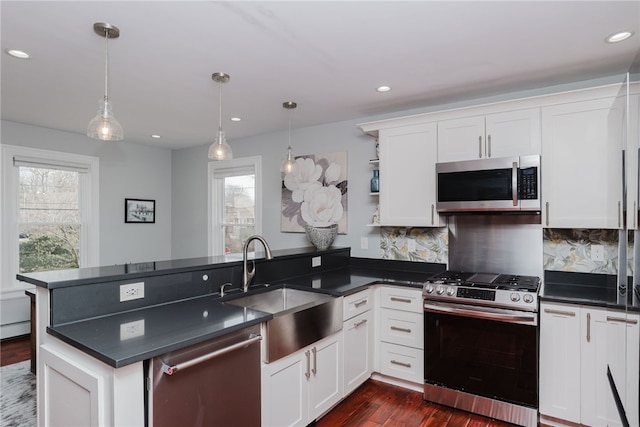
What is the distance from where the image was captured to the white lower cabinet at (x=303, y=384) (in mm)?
1978

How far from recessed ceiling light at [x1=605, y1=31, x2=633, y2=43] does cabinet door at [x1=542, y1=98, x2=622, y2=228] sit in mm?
408

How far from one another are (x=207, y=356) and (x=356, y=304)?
1.45 meters

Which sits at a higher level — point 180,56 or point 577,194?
point 180,56

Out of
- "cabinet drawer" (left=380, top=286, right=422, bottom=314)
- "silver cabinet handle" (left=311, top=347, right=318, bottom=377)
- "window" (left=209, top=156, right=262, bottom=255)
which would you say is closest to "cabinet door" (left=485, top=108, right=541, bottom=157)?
"cabinet drawer" (left=380, top=286, right=422, bottom=314)

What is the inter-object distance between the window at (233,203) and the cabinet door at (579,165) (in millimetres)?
3166

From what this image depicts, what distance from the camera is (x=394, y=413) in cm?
259

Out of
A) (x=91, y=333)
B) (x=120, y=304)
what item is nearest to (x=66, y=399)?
(x=91, y=333)

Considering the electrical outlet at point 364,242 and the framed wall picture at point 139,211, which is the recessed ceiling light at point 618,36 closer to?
the electrical outlet at point 364,242

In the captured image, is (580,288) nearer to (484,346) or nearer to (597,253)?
(597,253)

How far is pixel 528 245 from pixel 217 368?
2.56m

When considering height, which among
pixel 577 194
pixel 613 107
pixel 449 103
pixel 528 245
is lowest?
pixel 528 245

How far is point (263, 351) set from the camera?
76.0 inches

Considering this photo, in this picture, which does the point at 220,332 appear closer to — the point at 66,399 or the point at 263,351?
the point at 263,351

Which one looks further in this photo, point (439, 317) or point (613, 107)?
point (439, 317)
